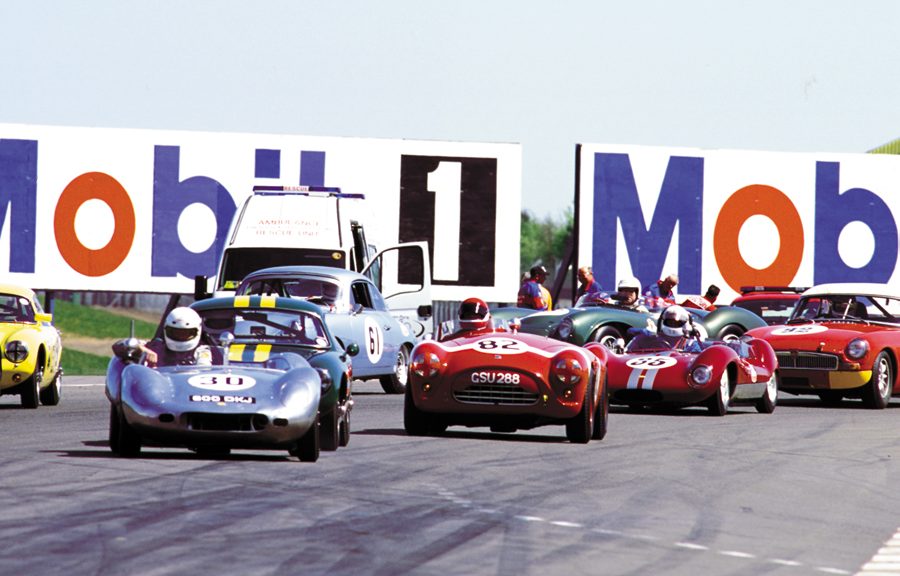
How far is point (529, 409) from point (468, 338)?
1.03 metres

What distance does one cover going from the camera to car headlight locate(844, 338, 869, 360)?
2080 centimetres

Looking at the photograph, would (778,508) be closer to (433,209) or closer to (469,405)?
(469,405)

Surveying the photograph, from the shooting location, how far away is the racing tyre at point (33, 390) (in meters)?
18.7

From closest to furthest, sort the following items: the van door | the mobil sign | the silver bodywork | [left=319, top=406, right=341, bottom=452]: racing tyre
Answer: the silver bodywork < [left=319, top=406, right=341, bottom=452]: racing tyre < the van door < the mobil sign

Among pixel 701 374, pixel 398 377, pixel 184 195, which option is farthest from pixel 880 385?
pixel 184 195

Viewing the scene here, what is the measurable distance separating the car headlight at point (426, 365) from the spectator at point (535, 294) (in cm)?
1183

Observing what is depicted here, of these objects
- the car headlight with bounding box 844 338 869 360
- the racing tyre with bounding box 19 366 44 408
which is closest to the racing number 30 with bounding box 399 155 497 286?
the car headlight with bounding box 844 338 869 360

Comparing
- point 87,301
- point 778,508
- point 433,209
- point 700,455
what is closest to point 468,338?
point 700,455

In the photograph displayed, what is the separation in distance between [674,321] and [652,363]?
575mm

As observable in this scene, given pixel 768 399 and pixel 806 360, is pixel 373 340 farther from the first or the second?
pixel 806 360

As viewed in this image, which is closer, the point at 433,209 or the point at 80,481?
the point at 80,481

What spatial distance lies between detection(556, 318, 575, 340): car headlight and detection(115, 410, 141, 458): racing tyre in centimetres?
1110

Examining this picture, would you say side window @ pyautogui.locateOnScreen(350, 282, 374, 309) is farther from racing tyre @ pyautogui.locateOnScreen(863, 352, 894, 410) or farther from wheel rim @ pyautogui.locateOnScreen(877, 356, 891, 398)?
wheel rim @ pyautogui.locateOnScreen(877, 356, 891, 398)

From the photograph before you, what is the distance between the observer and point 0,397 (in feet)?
72.9
